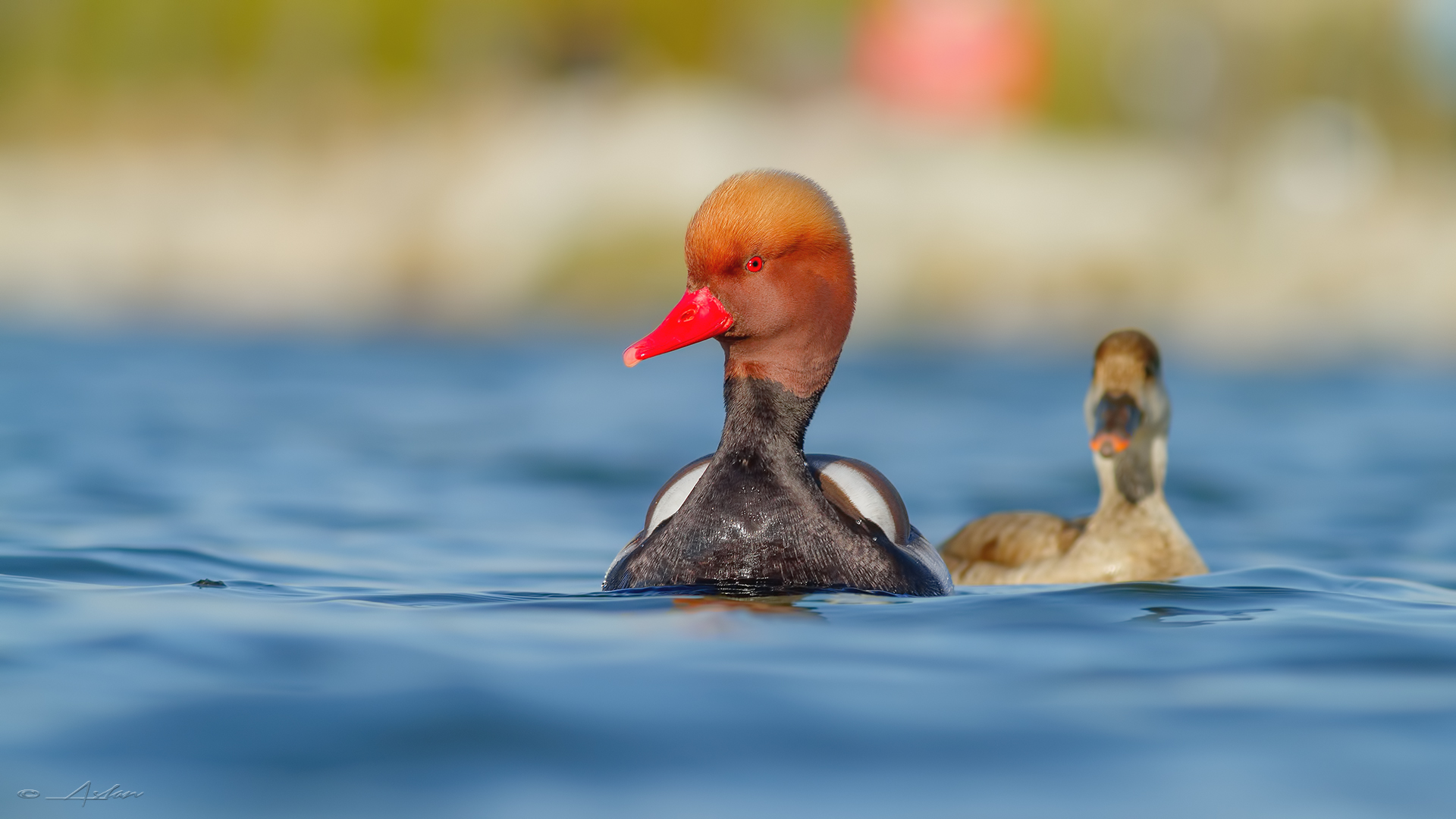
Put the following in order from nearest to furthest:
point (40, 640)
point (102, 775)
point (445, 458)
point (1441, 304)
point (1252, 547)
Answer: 1. point (102, 775)
2. point (40, 640)
3. point (1252, 547)
4. point (445, 458)
5. point (1441, 304)

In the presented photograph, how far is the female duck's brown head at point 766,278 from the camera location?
5102 mm

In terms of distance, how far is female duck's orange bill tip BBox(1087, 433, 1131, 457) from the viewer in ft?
21.1

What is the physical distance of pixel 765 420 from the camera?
207 inches

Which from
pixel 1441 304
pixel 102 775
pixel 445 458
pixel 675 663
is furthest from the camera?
pixel 1441 304

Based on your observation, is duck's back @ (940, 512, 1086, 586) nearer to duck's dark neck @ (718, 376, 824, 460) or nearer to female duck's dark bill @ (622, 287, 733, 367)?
duck's dark neck @ (718, 376, 824, 460)

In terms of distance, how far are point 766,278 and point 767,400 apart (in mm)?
393

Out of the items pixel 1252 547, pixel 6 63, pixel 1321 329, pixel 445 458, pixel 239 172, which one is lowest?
pixel 1252 547

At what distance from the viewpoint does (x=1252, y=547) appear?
827cm

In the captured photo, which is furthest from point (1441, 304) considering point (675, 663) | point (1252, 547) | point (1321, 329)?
point (675, 663)

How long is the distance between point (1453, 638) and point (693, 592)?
2137 millimetres

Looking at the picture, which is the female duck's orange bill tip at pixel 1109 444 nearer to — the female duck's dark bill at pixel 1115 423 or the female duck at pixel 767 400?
the female duck's dark bill at pixel 1115 423

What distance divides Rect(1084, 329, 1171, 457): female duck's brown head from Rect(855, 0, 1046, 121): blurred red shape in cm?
2061

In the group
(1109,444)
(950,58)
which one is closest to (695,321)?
(1109,444)

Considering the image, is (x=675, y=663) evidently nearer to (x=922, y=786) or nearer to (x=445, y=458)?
(x=922, y=786)
